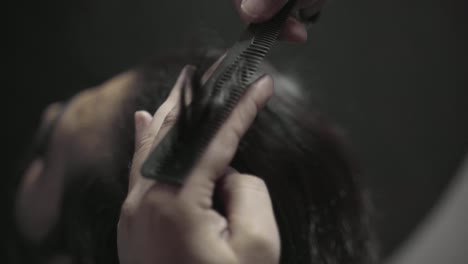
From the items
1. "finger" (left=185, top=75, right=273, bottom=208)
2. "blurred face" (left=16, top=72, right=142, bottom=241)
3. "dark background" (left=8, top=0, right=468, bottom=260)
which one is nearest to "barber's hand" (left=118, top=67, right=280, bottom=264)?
"finger" (left=185, top=75, right=273, bottom=208)

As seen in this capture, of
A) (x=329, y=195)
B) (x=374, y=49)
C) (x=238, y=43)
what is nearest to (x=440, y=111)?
(x=374, y=49)

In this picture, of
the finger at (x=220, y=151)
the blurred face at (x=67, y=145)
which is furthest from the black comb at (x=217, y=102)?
the blurred face at (x=67, y=145)

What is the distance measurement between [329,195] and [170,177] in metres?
0.19

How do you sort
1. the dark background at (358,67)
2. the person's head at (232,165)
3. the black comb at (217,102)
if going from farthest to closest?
the dark background at (358,67)
the person's head at (232,165)
the black comb at (217,102)

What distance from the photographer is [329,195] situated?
372mm

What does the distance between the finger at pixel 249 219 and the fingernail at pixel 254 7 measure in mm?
97

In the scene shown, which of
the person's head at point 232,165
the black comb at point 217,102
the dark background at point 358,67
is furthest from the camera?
the dark background at point 358,67

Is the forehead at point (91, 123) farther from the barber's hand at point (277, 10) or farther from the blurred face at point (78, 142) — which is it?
the barber's hand at point (277, 10)

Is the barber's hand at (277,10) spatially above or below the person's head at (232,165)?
above

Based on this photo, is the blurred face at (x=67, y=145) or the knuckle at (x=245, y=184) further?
the blurred face at (x=67, y=145)

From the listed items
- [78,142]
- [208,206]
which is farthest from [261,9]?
[78,142]

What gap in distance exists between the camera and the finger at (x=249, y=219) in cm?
24

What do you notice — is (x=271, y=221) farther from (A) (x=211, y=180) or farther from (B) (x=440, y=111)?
(B) (x=440, y=111)

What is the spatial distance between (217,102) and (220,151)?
3 cm
